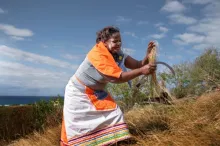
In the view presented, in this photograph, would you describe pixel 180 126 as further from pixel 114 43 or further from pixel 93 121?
pixel 114 43

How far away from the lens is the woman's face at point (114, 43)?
309cm

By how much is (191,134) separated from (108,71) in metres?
1.16

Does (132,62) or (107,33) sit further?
(132,62)

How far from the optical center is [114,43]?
3.08 m

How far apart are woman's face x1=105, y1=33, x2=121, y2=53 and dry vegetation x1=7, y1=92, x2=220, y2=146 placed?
1.05m

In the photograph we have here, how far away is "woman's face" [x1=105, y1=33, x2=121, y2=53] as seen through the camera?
309 cm

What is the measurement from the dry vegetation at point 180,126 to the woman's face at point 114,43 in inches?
41.2

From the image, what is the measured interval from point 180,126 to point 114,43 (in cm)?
131

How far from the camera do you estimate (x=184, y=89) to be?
851 centimetres

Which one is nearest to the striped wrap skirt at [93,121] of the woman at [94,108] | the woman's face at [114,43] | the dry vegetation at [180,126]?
the woman at [94,108]

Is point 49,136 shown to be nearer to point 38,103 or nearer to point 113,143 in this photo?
point 113,143

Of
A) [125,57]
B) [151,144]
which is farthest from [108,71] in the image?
[151,144]

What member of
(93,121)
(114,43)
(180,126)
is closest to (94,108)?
(93,121)

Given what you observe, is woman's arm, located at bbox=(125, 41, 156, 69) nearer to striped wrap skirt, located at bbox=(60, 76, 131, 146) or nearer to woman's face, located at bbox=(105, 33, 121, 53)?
woman's face, located at bbox=(105, 33, 121, 53)
